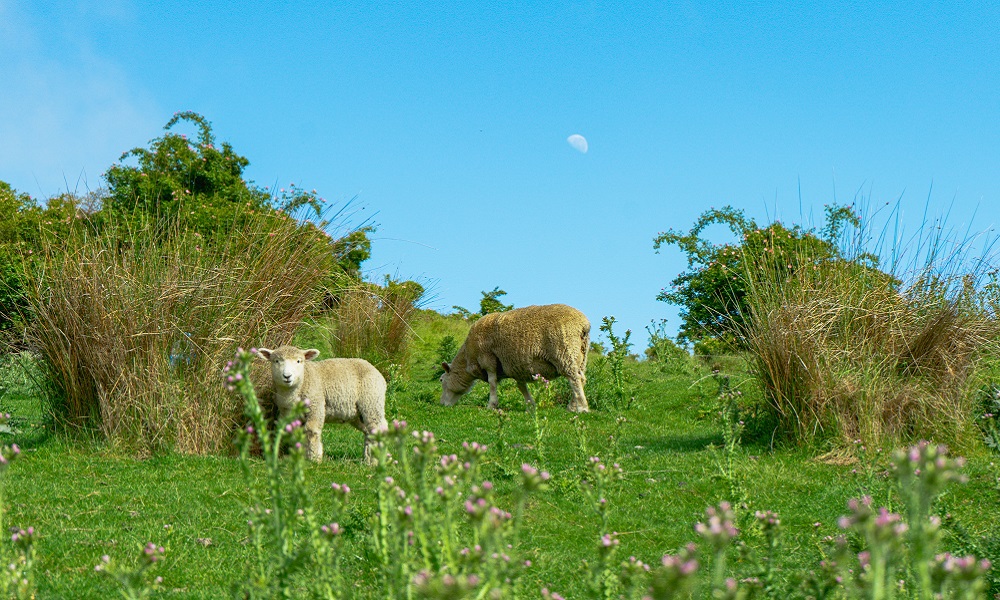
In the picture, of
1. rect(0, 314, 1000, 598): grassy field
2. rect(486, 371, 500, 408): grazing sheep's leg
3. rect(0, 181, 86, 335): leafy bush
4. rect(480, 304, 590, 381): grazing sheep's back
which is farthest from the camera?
rect(0, 181, 86, 335): leafy bush

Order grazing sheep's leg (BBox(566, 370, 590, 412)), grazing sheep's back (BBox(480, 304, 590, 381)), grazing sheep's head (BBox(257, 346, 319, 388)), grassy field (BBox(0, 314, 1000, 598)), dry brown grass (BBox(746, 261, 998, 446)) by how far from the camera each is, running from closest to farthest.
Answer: grassy field (BBox(0, 314, 1000, 598)) → grazing sheep's head (BBox(257, 346, 319, 388)) → dry brown grass (BBox(746, 261, 998, 446)) → grazing sheep's leg (BBox(566, 370, 590, 412)) → grazing sheep's back (BBox(480, 304, 590, 381))

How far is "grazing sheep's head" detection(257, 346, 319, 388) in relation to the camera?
31.4ft

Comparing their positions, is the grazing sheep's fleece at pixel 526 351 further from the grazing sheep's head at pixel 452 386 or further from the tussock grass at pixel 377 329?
the tussock grass at pixel 377 329

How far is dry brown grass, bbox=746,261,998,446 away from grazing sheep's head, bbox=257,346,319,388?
5.62 metres

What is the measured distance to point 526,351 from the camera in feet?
55.1

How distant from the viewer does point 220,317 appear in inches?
412

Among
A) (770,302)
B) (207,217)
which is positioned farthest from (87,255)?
(207,217)

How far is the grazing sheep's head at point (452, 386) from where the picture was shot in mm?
17797

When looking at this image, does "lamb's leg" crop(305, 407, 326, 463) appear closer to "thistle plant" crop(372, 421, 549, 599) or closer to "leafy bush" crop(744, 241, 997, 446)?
"leafy bush" crop(744, 241, 997, 446)

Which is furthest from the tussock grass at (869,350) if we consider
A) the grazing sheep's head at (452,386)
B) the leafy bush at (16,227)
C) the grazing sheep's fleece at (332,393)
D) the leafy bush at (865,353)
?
the leafy bush at (16,227)

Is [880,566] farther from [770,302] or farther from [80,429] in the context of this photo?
[80,429]

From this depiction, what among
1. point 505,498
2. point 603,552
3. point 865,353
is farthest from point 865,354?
point 603,552

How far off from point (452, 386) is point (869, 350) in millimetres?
8660

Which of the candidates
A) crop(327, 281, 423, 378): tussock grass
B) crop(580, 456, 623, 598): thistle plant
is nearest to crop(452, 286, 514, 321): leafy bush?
crop(327, 281, 423, 378): tussock grass
